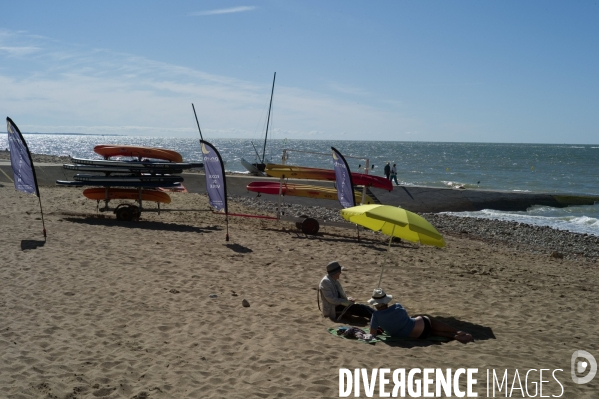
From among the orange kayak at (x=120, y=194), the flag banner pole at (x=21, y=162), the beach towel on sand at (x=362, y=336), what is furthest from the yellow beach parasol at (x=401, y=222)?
the orange kayak at (x=120, y=194)

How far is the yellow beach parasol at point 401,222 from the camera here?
7401 millimetres

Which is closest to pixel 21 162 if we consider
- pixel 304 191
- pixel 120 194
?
pixel 120 194

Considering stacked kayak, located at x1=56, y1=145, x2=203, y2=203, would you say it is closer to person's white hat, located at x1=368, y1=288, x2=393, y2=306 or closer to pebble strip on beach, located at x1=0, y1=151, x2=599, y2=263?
pebble strip on beach, located at x1=0, y1=151, x2=599, y2=263

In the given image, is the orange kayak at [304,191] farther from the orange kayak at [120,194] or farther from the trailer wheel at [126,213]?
the trailer wheel at [126,213]

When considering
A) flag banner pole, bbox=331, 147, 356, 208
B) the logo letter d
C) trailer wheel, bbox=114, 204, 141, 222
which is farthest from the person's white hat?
trailer wheel, bbox=114, 204, 141, 222

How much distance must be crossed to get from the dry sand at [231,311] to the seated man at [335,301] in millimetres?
211

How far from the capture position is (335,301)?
7.55m

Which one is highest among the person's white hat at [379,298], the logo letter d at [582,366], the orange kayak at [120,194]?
the orange kayak at [120,194]

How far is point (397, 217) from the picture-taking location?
24.4 ft

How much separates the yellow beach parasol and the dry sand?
116cm

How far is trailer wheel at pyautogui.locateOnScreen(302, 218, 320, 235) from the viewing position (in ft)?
47.9

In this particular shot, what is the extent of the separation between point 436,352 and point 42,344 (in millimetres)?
4162

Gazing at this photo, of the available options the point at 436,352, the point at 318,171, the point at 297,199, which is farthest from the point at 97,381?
the point at 297,199

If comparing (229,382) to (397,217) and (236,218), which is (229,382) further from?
(236,218)
